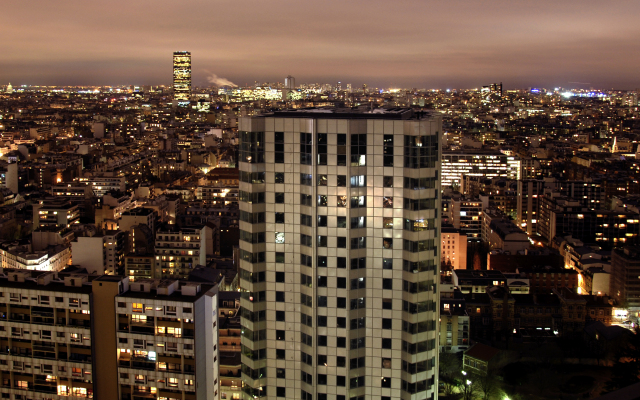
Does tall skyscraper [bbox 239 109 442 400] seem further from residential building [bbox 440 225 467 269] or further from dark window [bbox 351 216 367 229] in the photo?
residential building [bbox 440 225 467 269]

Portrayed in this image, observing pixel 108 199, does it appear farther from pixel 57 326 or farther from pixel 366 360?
pixel 366 360

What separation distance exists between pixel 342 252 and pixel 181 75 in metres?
91.8

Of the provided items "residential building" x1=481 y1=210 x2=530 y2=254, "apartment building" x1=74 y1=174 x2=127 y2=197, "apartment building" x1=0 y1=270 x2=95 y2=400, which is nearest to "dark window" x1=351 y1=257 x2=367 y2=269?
"apartment building" x1=0 y1=270 x2=95 y2=400

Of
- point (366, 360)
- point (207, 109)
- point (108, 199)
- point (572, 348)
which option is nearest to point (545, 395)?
point (572, 348)

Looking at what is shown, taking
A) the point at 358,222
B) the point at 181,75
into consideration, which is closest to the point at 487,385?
the point at 358,222

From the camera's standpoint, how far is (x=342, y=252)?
731 cm

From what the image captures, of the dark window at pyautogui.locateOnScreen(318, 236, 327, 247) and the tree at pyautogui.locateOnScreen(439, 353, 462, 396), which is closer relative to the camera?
the dark window at pyautogui.locateOnScreen(318, 236, 327, 247)

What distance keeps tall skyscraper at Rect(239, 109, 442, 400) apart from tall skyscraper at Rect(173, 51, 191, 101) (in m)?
87.9

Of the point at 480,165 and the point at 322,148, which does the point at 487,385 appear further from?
the point at 480,165

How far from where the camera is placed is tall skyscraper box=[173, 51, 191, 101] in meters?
93.2

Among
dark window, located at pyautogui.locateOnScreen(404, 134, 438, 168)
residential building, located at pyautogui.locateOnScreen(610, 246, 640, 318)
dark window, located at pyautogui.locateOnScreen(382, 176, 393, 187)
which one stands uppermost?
dark window, located at pyautogui.locateOnScreen(404, 134, 438, 168)

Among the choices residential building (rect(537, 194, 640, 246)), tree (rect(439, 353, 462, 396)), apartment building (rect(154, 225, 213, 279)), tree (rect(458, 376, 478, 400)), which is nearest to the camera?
tree (rect(458, 376, 478, 400))

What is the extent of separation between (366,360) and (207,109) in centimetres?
7423

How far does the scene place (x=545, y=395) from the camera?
49.6 ft
